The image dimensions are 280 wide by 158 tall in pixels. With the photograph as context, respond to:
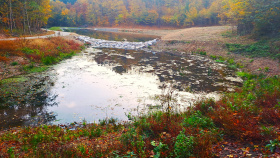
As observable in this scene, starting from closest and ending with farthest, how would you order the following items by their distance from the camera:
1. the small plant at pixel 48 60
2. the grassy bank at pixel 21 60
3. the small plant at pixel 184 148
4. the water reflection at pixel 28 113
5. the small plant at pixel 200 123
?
1. the small plant at pixel 184 148
2. the small plant at pixel 200 123
3. the water reflection at pixel 28 113
4. the grassy bank at pixel 21 60
5. the small plant at pixel 48 60

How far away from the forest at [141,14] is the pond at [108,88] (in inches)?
343

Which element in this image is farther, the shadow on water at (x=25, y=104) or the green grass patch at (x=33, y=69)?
the green grass patch at (x=33, y=69)

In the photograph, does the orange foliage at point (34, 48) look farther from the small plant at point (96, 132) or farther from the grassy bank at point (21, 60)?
the small plant at point (96, 132)

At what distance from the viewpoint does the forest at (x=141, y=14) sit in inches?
925

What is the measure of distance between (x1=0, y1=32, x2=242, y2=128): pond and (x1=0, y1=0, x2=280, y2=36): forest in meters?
8.71

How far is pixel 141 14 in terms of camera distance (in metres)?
89.0

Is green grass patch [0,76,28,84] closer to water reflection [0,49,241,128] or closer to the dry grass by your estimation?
the dry grass

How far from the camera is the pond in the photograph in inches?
368

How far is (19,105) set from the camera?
390 inches

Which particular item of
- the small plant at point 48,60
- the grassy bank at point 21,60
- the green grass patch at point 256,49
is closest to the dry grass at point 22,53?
the grassy bank at point 21,60

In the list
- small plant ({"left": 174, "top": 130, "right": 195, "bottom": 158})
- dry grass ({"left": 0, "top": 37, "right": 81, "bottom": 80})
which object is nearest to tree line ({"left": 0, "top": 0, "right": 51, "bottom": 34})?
dry grass ({"left": 0, "top": 37, "right": 81, "bottom": 80})

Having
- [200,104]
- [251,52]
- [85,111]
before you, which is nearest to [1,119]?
[85,111]

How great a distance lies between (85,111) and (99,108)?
78 cm

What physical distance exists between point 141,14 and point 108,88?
8236cm
